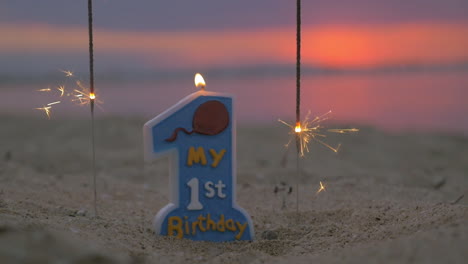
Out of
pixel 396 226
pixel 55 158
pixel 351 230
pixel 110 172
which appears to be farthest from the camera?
pixel 55 158

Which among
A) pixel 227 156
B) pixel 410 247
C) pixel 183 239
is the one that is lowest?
pixel 183 239

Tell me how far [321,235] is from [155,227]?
1.40 meters

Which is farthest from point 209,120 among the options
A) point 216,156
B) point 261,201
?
point 261,201

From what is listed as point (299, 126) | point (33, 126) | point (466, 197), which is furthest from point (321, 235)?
point (33, 126)

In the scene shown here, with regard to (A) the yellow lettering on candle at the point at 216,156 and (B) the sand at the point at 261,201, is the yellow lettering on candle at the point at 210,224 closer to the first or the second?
(B) the sand at the point at 261,201

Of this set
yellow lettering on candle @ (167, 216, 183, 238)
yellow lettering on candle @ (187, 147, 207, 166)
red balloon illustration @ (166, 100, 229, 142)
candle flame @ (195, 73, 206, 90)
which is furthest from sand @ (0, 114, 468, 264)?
candle flame @ (195, 73, 206, 90)

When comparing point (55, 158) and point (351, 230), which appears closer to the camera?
point (351, 230)

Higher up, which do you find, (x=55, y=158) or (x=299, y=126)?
(x=299, y=126)

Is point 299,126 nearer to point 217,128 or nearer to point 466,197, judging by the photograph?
point 217,128

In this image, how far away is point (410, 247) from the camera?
3018 mm

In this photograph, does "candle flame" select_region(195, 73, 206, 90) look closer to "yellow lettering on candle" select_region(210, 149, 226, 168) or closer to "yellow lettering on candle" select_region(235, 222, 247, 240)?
"yellow lettering on candle" select_region(210, 149, 226, 168)

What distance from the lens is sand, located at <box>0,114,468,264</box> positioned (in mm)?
3082

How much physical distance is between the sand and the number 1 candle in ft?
0.53

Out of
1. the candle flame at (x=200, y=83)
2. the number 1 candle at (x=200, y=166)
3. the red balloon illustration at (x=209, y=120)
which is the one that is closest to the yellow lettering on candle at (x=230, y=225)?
the number 1 candle at (x=200, y=166)
